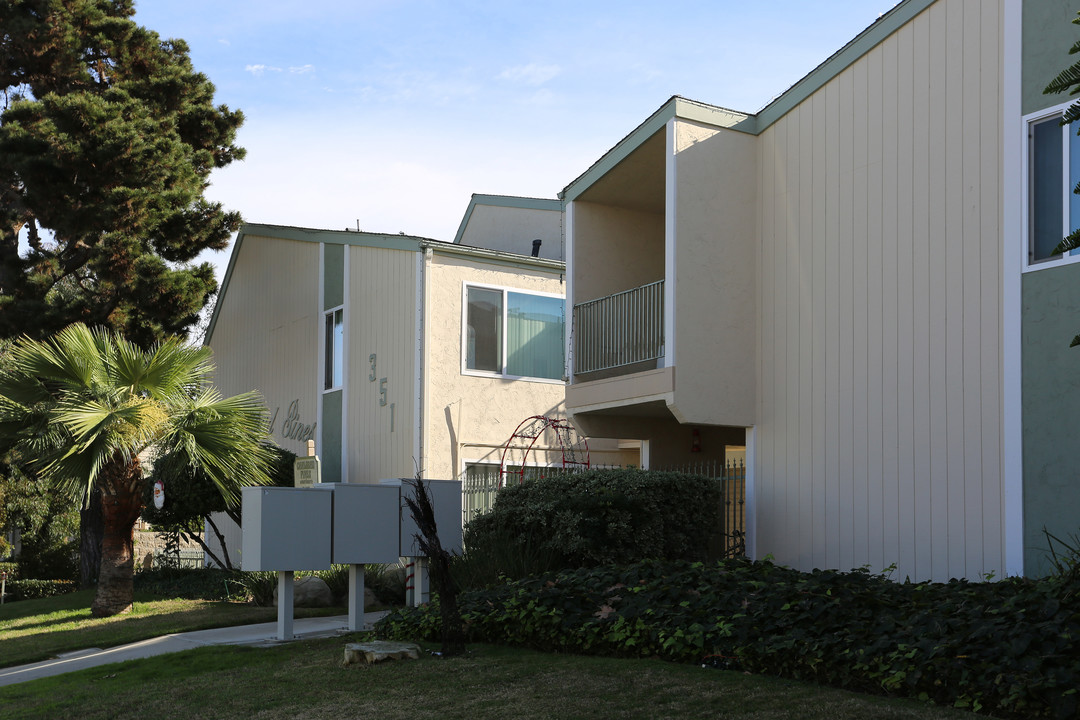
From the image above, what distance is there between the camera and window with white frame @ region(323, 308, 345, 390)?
Answer: 62.8ft

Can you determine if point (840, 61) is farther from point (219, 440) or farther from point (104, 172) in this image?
point (104, 172)

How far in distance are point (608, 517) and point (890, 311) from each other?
3747 mm

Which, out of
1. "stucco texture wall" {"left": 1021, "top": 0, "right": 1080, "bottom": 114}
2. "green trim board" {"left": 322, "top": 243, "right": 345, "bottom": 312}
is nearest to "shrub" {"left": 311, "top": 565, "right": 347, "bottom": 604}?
"green trim board" {"left": 322, "top": 243, "right": 345, "bottom": 312}

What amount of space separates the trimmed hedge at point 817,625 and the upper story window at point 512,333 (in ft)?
25.8

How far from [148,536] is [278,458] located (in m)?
15.0

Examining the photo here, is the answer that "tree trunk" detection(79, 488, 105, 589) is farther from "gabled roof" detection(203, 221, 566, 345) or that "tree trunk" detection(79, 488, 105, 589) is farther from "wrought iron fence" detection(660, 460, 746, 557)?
"wrought iron fence" detection(660, 460, 746, 557)

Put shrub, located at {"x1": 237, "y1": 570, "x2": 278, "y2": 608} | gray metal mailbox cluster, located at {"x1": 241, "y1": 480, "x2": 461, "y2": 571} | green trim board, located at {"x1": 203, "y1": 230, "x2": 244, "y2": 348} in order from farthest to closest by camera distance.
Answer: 1. green trim board, located at {"x1": 203, "y1": 230, "x2": 244, "y2": 348}
2. shrub, located at {"x1": 237, "y1": 570, "x2": 278, "y2": 608}
3. gray metal mailbox cluster, located at {"x1": 241, "y1": 480, "x2": 461, "y2": 571}

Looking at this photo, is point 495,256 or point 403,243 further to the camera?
point 495,256

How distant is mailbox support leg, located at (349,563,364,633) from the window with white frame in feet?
28.0

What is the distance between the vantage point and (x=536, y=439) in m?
18.0

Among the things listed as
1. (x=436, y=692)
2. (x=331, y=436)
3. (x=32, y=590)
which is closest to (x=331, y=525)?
(x=436, y=692)

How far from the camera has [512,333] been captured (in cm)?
1814

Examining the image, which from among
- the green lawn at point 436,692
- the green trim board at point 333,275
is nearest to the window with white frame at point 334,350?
the green trim board at point 333,275

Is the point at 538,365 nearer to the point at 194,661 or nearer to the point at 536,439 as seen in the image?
the point at 536,439
